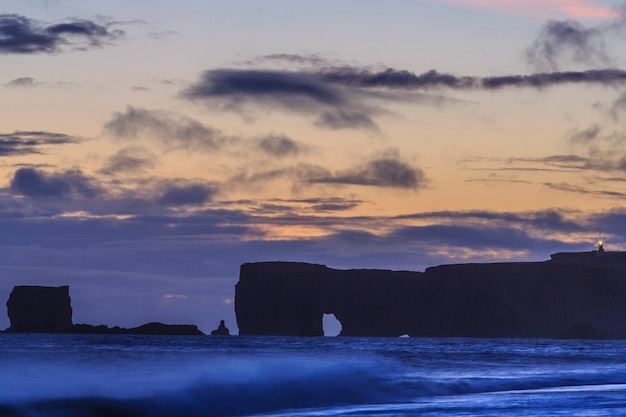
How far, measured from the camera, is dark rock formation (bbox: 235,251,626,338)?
15925 cm

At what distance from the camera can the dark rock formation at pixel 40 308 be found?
154 m

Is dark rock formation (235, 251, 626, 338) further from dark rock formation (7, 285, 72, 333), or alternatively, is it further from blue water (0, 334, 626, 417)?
blue water (0, 334, 626, 417)

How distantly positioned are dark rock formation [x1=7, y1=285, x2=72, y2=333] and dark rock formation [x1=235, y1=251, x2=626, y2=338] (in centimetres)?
2414

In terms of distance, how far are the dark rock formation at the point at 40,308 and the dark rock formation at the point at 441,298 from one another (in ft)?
79.2

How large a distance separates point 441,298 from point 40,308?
177ft

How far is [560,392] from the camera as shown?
117 ft

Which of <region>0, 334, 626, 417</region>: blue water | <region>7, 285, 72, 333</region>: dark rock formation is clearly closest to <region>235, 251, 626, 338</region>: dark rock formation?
<region>7, 285, 72, 333</region>: dark rock formation

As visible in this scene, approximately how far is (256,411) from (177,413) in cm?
306

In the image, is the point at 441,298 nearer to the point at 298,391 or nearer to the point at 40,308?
the point at 40,308

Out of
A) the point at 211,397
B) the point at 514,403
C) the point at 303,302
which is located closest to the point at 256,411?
the point at 211,397

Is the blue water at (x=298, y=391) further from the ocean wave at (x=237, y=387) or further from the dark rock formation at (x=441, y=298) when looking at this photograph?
the dark rock formation at (x=441, y=298)

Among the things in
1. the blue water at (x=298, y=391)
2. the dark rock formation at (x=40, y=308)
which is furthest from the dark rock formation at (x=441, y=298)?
the blue water at (x=298, y=391)

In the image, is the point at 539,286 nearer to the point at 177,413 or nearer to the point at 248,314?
the point at 248,314

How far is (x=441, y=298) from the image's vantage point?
528ft
